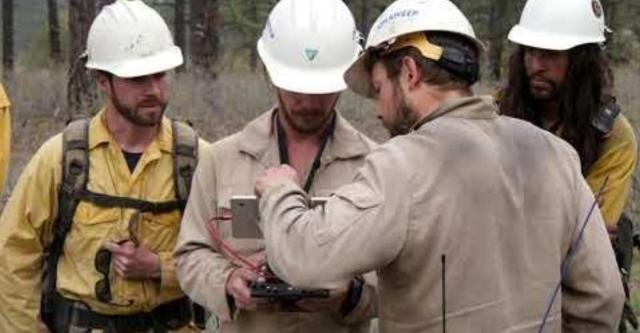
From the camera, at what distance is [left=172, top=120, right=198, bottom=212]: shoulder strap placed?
4.25 m

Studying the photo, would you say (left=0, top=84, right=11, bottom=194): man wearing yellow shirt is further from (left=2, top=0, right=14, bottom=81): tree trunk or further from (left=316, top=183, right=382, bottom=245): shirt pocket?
(left=2, top=0, right=14, bottom=81): tree trunk

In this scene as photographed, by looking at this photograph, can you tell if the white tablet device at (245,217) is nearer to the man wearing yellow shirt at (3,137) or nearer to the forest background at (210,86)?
the man wearing yellow shirt at (3,137)

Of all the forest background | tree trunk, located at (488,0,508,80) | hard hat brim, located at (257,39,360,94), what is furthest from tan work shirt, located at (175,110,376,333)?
tree trunk, located at (488,0,508,80)

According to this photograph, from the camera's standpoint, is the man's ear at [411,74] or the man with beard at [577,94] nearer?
the man's ear at [411,74]

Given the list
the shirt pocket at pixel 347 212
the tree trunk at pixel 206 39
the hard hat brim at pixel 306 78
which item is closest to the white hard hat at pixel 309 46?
the hard hat brim at pixel 306 78

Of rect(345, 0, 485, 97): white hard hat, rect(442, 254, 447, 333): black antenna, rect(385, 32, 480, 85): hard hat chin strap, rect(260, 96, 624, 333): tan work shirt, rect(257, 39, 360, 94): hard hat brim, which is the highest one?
rect(345, 0, 485, 97): white hard hat

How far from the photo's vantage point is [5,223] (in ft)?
14.0

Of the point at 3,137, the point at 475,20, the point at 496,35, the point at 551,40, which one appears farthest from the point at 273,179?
the point at 475,20

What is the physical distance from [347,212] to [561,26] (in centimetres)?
228

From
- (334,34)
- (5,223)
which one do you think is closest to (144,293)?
(5,223)

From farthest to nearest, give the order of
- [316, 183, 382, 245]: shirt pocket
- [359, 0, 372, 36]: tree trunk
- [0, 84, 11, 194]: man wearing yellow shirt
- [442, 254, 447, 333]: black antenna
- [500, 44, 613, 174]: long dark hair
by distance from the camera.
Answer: [359, 0, 372, 36]: tree trunk → [0, 84, 11, 194]: man wearing yellow shirt → [500, 44, 613, 174]: long dark hair → [442, 254, 447, 333]: black antenna → [316, 183, 382, 245]: shirt pocket

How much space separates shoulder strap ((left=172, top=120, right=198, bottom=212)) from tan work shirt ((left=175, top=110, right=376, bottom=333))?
1.23 ft

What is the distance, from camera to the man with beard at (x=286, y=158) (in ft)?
12.1

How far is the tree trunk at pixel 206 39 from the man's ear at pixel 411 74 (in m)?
16.1
